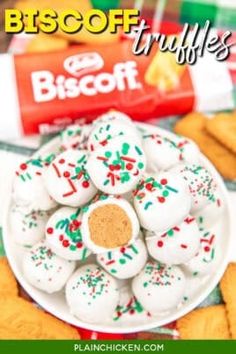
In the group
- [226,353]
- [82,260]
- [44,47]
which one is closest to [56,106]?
[44,47]

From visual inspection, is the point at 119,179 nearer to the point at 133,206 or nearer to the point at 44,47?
the point at 133,206

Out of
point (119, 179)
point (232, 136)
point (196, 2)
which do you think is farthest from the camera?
point (196, 2)

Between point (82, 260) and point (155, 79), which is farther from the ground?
point (155, 79)

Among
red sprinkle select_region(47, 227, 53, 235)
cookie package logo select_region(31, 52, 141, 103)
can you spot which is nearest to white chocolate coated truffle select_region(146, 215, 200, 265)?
red sprinkle select_region(47, 227, 53, 235)

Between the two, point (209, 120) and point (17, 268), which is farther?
point (209, 120)

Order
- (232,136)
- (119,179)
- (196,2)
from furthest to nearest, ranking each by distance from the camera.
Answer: (196,2), (232,136), (119,179)

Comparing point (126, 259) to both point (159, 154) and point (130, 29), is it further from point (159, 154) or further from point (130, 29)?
point (130, 29)

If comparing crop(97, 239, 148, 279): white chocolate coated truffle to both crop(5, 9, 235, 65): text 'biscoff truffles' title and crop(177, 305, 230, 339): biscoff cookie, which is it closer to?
crop(177, 305, 230, 339): biscoff cookie

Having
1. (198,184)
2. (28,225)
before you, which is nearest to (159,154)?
(198,184)
